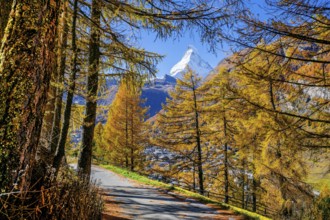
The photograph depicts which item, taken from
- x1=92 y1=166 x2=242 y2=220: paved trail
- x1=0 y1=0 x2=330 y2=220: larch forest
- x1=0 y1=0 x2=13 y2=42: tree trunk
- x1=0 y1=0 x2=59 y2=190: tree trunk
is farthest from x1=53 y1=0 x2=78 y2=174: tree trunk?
x1=0 y1=0 x2=59 y2=190: tree trunk

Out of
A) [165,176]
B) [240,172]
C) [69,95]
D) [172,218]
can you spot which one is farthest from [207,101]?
[69,95]

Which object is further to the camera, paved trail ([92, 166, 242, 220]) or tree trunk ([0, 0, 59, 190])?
paved trail ([92, 166, 242, 220])

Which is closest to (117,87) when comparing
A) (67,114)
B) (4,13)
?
(67,114)

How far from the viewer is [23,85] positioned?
1.99 m

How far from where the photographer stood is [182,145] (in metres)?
23.0

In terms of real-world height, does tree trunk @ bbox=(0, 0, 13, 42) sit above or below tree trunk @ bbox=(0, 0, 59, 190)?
above

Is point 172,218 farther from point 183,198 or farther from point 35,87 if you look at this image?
point 35,87

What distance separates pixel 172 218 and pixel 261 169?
7481mm

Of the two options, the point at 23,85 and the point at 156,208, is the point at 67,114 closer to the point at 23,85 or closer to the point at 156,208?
the point at 23,85

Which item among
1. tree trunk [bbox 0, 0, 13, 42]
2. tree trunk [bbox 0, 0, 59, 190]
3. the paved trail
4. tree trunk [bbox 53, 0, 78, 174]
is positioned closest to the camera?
tree trunk [bbox 0, 0, 59, 190]

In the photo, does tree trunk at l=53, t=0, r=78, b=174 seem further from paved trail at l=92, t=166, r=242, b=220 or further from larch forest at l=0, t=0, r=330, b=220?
paved trail at l=92, t=166, r=242, b=220

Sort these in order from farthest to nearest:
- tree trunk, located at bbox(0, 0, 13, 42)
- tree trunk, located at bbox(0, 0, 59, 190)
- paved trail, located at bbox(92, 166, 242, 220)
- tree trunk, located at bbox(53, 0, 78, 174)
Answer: paved trail, located at bbox(92, 166, 242, 220), tree trunk, located at bbox(53, 0, 78, 174), tree trunk, located at bbox(0, 0, 13, 42), tree trunk, located at bbox(0, 0, 59, 190)

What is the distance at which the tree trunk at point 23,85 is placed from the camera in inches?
77.4

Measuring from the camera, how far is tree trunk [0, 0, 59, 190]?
6.45 ft
